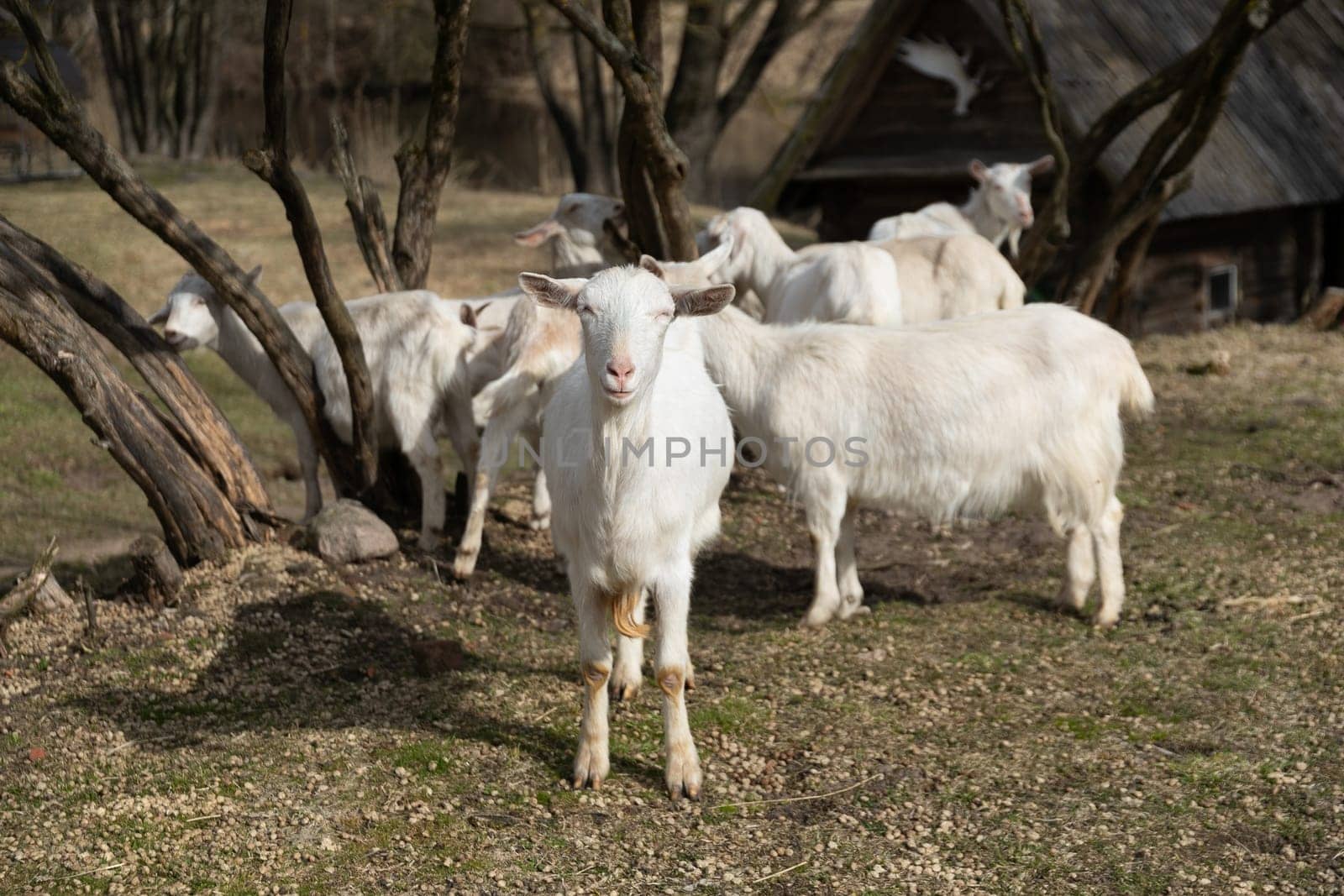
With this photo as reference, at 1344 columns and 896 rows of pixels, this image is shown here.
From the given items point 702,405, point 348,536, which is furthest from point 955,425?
point 348,536

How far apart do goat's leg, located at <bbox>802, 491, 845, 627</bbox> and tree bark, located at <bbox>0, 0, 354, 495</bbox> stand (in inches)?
106

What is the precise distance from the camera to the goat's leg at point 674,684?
461 centimetres

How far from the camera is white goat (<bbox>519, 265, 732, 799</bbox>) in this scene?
4.25 metres

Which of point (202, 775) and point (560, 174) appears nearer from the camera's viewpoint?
point (202, 775)

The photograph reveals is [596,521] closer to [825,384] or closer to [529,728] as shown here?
[529,728]

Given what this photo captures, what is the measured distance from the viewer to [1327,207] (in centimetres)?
1583

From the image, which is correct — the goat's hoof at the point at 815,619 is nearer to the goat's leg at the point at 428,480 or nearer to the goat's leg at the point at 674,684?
the goat's leg at the point at 674,684

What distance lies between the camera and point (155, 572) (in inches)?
233

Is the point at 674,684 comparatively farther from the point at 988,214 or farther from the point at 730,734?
the point at 988,214

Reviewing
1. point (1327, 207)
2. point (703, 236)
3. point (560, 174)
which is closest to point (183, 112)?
point (560, 174)

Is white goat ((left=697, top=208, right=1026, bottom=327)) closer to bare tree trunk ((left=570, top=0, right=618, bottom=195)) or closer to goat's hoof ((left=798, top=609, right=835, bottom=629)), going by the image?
goat's hoof ((left=798, top=609, right=835, bottom=629))

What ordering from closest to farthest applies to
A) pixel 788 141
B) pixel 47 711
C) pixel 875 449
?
1. pixel 47 711
2. pixel 875 449
3. pixel 788 141

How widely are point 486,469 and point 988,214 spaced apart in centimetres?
556

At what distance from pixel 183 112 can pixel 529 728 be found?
20525 millimetres
